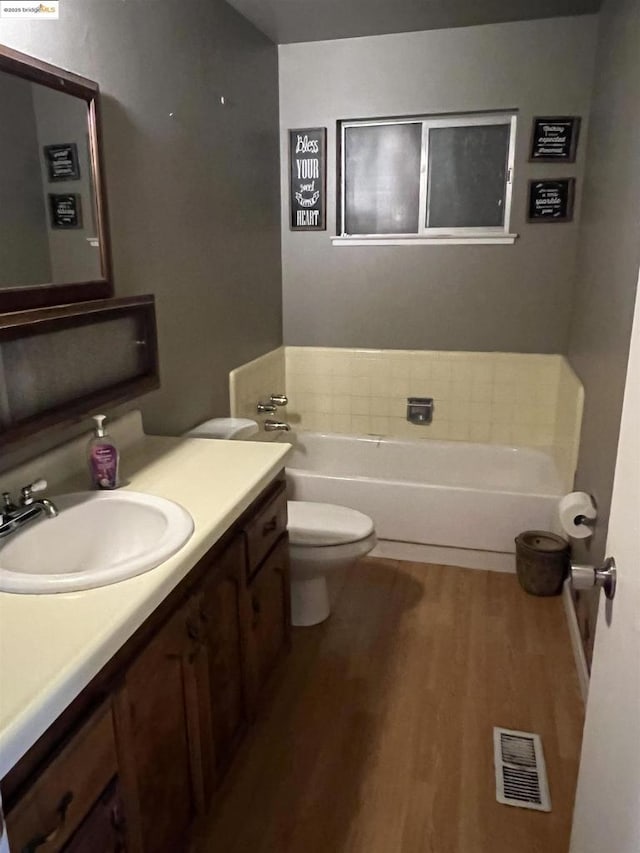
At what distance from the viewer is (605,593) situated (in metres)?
1.02

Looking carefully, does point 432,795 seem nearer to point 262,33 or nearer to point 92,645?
point 92,645

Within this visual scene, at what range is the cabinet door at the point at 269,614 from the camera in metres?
1.79

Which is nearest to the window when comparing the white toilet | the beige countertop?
the white toilet

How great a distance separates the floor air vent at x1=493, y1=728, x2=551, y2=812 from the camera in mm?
1691

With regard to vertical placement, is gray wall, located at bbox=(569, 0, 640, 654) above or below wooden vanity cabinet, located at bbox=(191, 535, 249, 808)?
above

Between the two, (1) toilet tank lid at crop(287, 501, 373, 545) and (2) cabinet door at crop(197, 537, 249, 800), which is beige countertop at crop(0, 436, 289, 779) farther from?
(1) toilet tank lid at crop(287, 501, 373, 545)

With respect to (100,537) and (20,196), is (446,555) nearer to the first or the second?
(100,537)

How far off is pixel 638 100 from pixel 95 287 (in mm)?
1714

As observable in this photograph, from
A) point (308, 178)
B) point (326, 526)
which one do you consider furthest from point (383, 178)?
Result: point (326, 526)

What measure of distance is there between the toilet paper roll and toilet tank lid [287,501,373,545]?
2.31 ft

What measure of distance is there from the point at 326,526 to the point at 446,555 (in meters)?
0.86

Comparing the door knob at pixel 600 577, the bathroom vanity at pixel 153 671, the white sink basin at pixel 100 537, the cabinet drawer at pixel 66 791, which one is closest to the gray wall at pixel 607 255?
the door knob at pixel 600 577

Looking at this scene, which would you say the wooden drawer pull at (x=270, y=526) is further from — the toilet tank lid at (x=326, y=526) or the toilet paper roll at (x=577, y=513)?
the toilet paper roll at (x=577, y=513)

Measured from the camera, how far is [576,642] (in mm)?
2287
